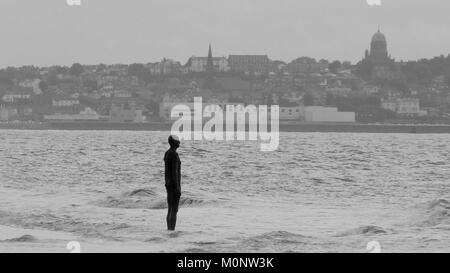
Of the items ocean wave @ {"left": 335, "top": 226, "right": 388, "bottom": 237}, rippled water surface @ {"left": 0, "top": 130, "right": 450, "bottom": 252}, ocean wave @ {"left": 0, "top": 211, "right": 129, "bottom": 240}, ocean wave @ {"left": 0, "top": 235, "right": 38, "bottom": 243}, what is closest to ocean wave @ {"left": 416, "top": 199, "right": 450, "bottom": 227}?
rippled water surface @ {"left": 0, "top": 130, "right": 450, "bottom": 252}

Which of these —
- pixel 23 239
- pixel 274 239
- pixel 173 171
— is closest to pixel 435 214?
pixel 274 239

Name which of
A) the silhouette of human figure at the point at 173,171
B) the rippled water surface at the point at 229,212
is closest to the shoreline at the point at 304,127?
the rippled water surface at the point at 229,212

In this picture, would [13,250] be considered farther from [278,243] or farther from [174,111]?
[174,111]

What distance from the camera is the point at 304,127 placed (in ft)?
570

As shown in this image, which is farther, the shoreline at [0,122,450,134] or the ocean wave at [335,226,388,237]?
the shoreline at [0,122,450,134]

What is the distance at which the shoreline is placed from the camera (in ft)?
563

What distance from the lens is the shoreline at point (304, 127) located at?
172 m

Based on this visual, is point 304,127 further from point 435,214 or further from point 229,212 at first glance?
point 435,214

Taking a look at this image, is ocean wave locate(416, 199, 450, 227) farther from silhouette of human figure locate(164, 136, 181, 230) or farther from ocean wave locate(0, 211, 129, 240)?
ocean wave locate(0, 211, 129, 240)

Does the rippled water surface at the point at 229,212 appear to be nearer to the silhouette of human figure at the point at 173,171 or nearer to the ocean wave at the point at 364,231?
the ocean wave at the point at 364,231

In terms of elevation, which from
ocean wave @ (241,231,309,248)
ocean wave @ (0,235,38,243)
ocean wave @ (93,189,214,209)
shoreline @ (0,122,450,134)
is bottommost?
shoreline @ (0,122,450,134)

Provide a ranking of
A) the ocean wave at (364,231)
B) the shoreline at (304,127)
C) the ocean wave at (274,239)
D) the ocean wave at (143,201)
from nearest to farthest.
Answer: the ocean wave at (274,239) → the ocean wave at (364,231) → the ocean wave at (143,201) → the shoreline at (304,127)
